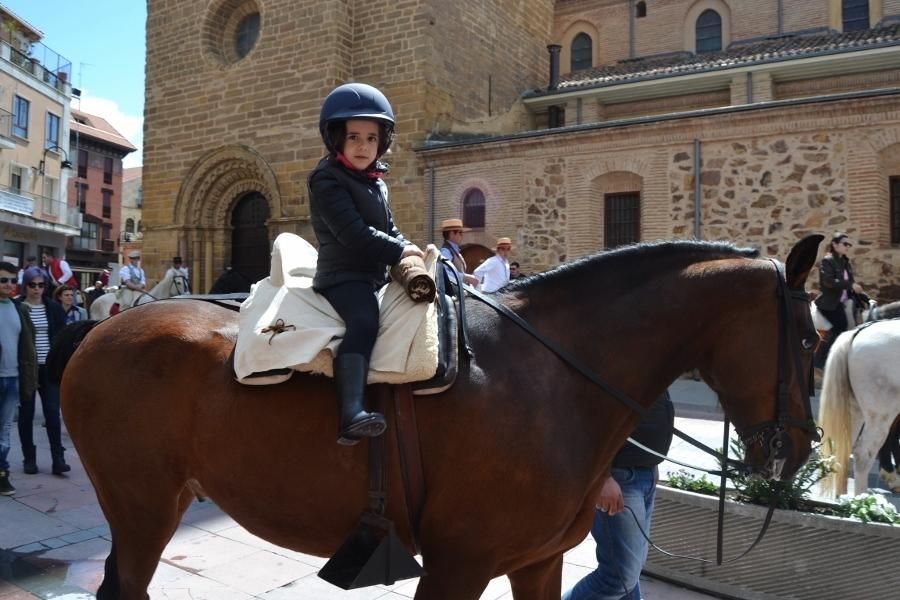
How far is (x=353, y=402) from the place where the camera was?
232 cm

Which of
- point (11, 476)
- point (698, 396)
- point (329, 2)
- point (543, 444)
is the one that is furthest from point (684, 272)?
point (329, 2)

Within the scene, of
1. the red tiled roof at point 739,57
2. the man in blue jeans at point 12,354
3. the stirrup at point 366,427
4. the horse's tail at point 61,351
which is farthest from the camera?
the red tiled roof at point 739,57

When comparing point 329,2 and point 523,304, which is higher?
point 329,2

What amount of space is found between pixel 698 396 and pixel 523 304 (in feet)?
32.5

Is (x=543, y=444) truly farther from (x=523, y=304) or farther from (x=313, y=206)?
(x=313, y=206)

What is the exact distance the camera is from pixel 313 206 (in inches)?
106

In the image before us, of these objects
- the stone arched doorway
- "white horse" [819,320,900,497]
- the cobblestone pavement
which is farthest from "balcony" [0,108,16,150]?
"white horse" [819,320,900,497]

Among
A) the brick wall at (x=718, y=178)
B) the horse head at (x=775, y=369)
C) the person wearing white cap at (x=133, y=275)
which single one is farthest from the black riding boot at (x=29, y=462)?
the brick wall at (x=718, y=178)

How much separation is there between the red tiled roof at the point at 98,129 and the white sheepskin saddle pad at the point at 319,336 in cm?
5742

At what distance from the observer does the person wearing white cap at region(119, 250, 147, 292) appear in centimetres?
1136

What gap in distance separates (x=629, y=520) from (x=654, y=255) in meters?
1.27

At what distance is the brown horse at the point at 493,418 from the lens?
93.7 inches

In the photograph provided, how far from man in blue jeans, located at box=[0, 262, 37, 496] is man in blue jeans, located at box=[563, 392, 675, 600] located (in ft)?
19.8

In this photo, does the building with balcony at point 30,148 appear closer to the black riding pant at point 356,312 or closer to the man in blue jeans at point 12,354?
the man in blue jeans at point 12,354
